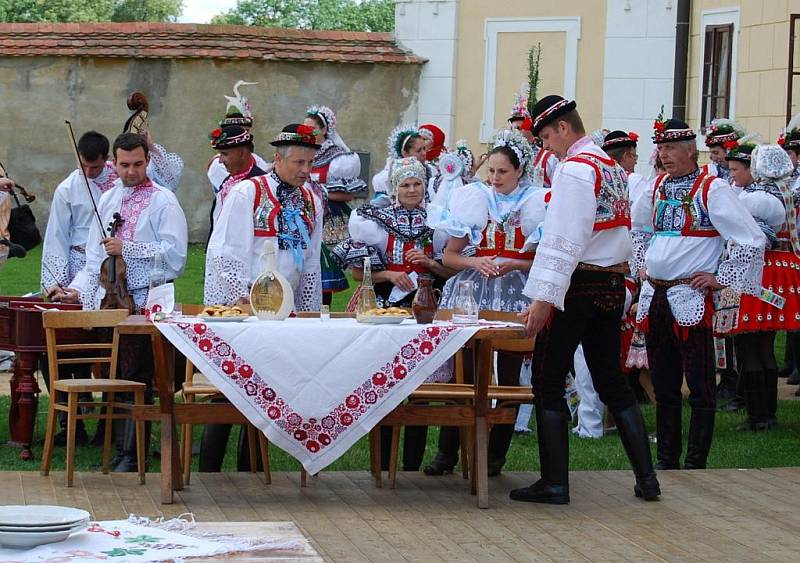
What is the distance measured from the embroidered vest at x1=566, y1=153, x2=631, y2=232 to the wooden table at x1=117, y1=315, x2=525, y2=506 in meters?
0.63

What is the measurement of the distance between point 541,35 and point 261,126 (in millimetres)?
4122

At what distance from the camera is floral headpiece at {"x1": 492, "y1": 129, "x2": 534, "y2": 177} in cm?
806

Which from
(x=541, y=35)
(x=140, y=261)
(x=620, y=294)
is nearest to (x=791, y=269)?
(x=620, y=294)

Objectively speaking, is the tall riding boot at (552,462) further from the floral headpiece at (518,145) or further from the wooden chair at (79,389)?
the wooden chair at (79,389)

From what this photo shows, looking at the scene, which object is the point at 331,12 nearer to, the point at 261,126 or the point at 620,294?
the point at 261,126

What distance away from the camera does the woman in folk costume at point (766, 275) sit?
32.4ft

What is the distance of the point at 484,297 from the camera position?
8.10m

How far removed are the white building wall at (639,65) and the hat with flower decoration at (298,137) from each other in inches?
506

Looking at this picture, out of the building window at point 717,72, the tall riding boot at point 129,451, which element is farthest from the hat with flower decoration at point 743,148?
the building window at point 717,72

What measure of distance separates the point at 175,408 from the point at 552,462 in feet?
5.69

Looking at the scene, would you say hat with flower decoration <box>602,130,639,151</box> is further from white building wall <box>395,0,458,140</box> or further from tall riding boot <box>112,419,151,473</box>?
white building wall <box>395,0,458,140</box>

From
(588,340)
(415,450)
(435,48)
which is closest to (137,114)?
(415,450)

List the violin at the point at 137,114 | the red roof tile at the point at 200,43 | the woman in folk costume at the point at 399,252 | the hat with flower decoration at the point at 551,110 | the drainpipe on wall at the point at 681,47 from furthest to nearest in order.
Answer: the red roof tile at the point at 200,43 → the drainpipe on wall at the point at 681,47 → the violin at the point at 137,114 → the woman in folk costume at the point at 399,252 → the hat with flower decoration at the point at 551,110

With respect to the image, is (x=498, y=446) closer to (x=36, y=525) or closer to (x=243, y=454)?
(x=243, y=454)
